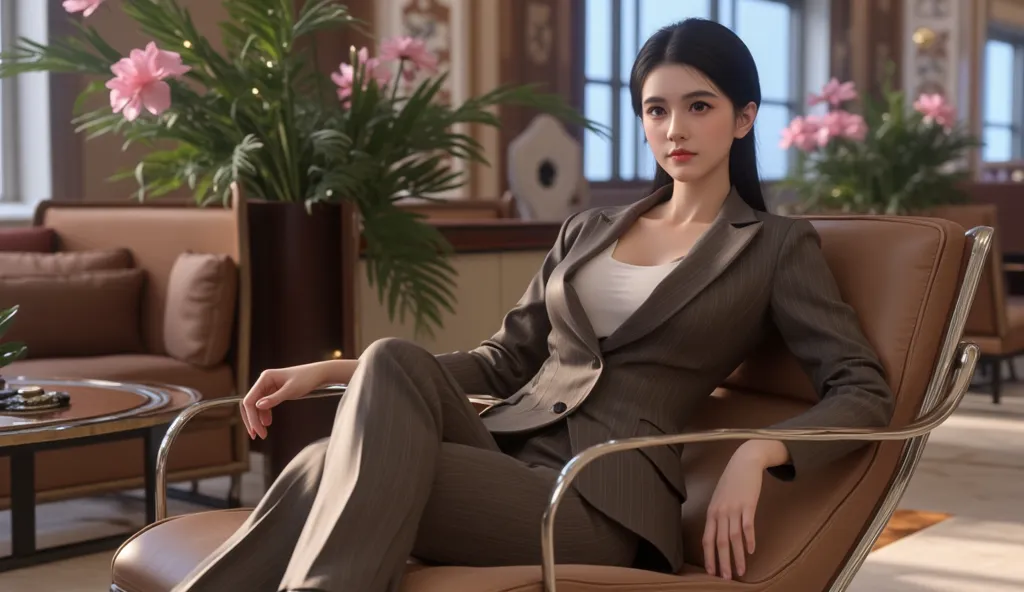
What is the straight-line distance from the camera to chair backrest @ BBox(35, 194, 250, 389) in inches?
160

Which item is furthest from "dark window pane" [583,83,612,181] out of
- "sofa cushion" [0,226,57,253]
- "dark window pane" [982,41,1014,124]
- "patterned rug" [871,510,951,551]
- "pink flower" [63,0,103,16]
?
"dark window pane" [982,41,1014,124]

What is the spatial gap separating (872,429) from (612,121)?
8716mm

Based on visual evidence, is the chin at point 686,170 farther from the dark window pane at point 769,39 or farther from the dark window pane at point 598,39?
the dark window pane at point 769,39

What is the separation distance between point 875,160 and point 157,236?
381cm

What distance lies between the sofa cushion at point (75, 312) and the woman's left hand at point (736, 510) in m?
2.88

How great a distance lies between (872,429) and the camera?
1.94 metres

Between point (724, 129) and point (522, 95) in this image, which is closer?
point (724, 129)

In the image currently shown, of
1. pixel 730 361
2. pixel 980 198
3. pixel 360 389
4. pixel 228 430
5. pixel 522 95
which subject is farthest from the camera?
pixel 980 198

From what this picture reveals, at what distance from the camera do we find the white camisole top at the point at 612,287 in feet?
7.04

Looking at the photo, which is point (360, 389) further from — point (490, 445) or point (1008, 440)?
point (1008, 440)

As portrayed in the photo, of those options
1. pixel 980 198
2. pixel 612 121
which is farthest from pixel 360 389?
pixel 612 121

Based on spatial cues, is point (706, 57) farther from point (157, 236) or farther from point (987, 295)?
point (987, 295)

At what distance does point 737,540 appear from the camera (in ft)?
6.08

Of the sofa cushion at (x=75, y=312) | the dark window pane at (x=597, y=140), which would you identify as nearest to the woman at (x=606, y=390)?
the sofa cushion at (x=75, y=312)
